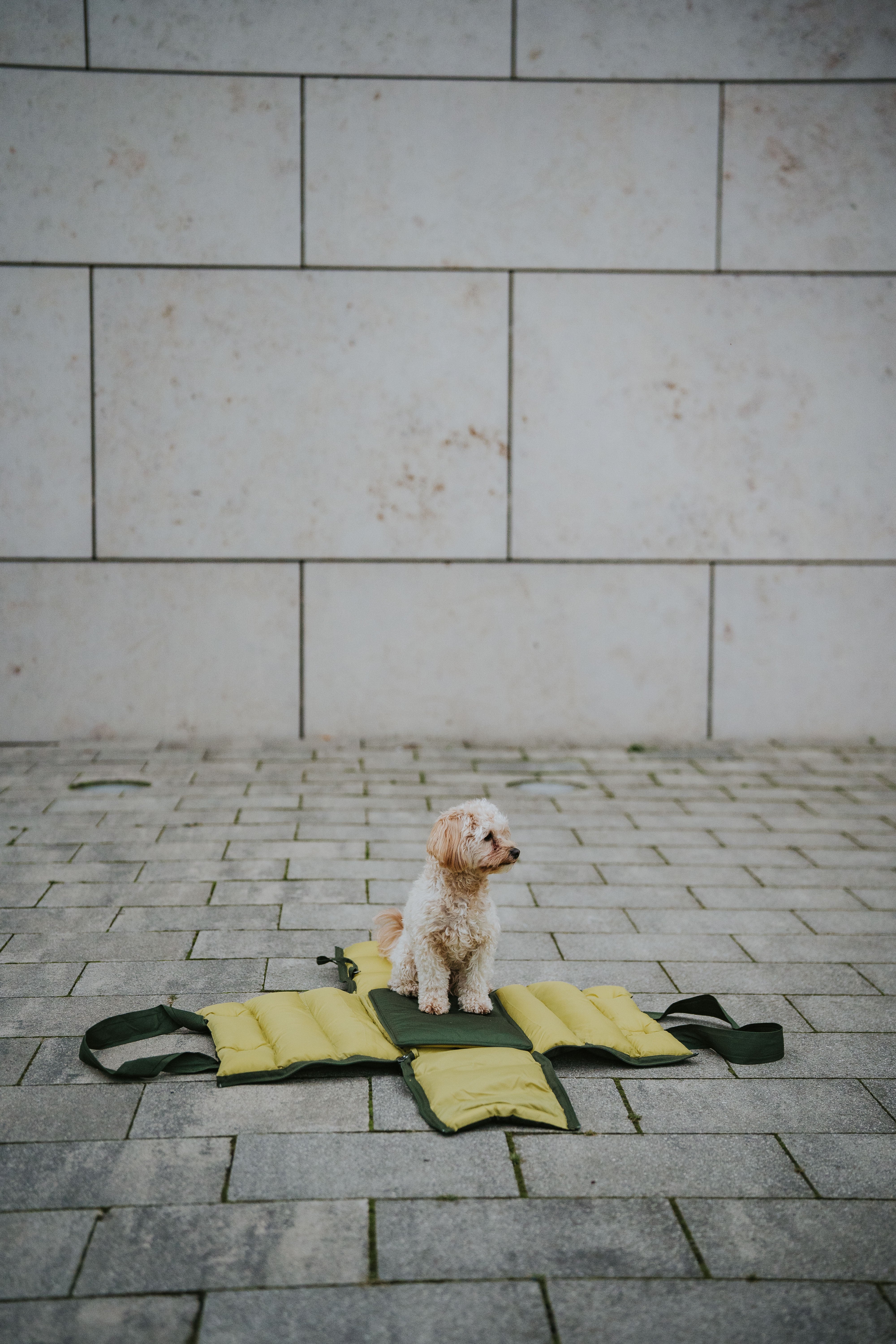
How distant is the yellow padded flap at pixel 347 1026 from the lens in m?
3.16

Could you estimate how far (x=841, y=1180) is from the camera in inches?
104

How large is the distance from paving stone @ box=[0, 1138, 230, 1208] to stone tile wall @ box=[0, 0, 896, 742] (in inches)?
197

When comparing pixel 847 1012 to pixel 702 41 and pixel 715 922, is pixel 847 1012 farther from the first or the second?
pixel 702 41

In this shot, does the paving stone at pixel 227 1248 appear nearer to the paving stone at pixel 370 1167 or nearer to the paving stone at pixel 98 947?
the paving stone at pixel 370 1167

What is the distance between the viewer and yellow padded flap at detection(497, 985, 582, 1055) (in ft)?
10.6

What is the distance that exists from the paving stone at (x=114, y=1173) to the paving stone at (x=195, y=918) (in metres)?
1.54

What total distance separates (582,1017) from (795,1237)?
1.06 m

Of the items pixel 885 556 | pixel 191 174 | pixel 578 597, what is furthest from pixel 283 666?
pixel 885 556

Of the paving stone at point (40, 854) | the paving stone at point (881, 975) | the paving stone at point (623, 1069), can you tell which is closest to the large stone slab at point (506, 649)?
the paving stone at point (40, 854)

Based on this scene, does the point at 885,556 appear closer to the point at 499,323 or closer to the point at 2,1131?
the point at 499,323

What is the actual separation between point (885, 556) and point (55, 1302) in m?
7.24

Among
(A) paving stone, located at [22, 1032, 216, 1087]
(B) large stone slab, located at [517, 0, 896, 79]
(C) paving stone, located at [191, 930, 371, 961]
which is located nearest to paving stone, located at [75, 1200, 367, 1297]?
(A) paving stone, located at [22, 1032, 216, 1087]

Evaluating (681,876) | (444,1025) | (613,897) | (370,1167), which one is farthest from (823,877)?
(370,1167)

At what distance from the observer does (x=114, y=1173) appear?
2596 mm
